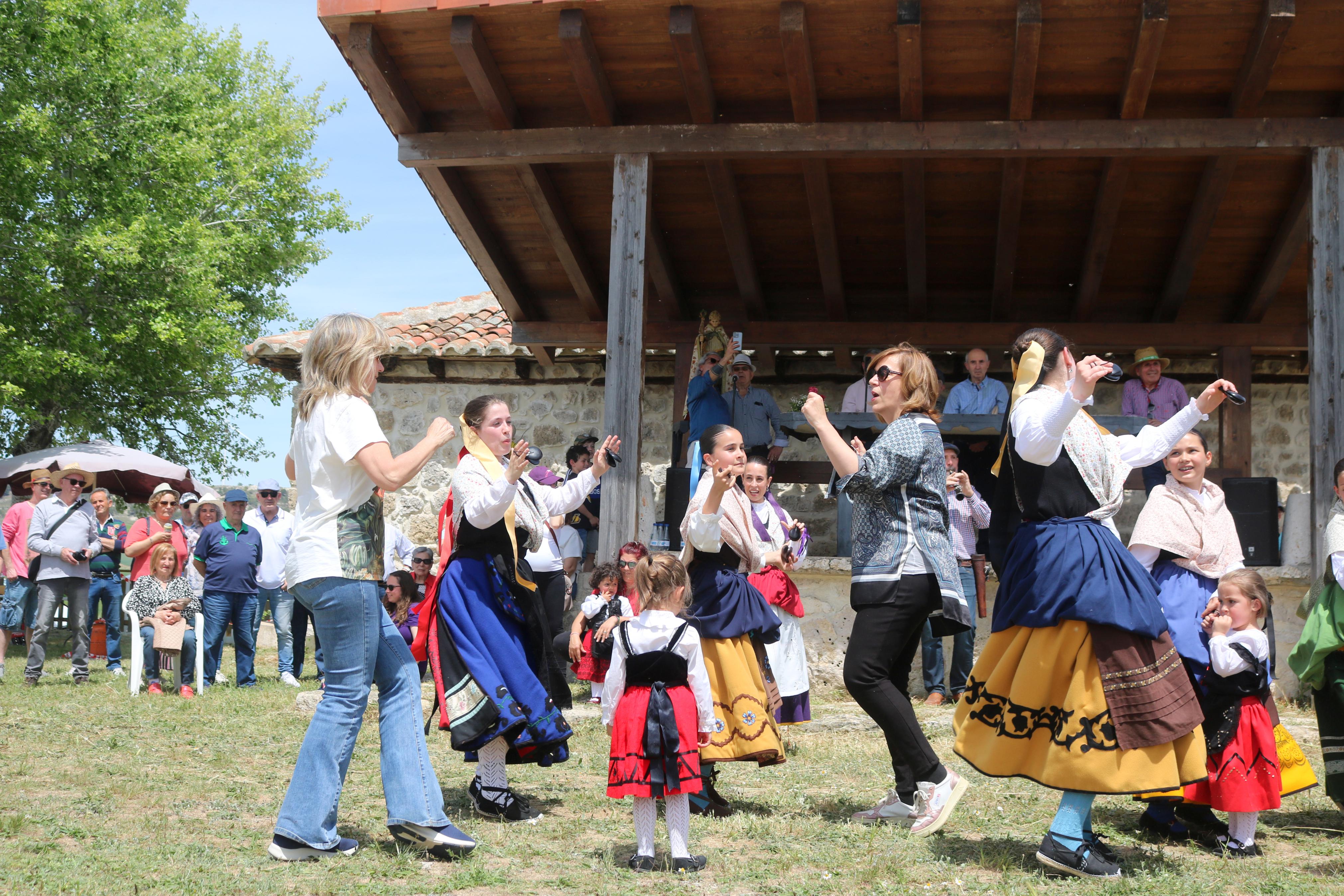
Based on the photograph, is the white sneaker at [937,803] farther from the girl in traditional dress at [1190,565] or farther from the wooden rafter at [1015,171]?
the wooden rafter at [1015,171]

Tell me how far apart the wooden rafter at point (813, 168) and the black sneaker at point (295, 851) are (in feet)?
18.3

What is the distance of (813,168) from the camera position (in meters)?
8.98

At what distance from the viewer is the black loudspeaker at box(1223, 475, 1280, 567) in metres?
8.53

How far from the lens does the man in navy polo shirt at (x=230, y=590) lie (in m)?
9.80

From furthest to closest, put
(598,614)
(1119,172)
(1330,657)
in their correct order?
(1119,172) → (598,614) → (1330,657)

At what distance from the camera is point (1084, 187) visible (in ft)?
30.9

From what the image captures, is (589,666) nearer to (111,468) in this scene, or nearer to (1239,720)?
(1239,720)

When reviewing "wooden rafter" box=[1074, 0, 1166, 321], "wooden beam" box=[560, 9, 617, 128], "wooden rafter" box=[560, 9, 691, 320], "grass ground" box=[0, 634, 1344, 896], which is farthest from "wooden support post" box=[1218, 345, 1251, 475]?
"wooden beam" box=[560, 9, 617, 128]

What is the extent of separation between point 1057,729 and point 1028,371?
3.91 feet

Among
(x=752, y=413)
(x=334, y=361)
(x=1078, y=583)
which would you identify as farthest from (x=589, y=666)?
(x=1078, y=583)

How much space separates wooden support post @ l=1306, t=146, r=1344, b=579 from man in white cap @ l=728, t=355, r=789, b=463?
13.5 feet

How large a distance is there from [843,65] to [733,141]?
91 centimetres

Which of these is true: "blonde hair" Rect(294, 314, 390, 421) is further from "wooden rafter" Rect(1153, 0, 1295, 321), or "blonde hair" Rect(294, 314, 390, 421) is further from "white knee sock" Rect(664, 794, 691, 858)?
"wooden rafter" Rect(1153, 0, 1295, 321)

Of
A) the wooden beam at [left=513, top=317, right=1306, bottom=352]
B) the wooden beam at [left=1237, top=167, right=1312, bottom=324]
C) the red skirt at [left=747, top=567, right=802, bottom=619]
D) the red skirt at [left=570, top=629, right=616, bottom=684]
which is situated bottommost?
the red skirt at [left=570, top=629, right=616, bottom=684]
